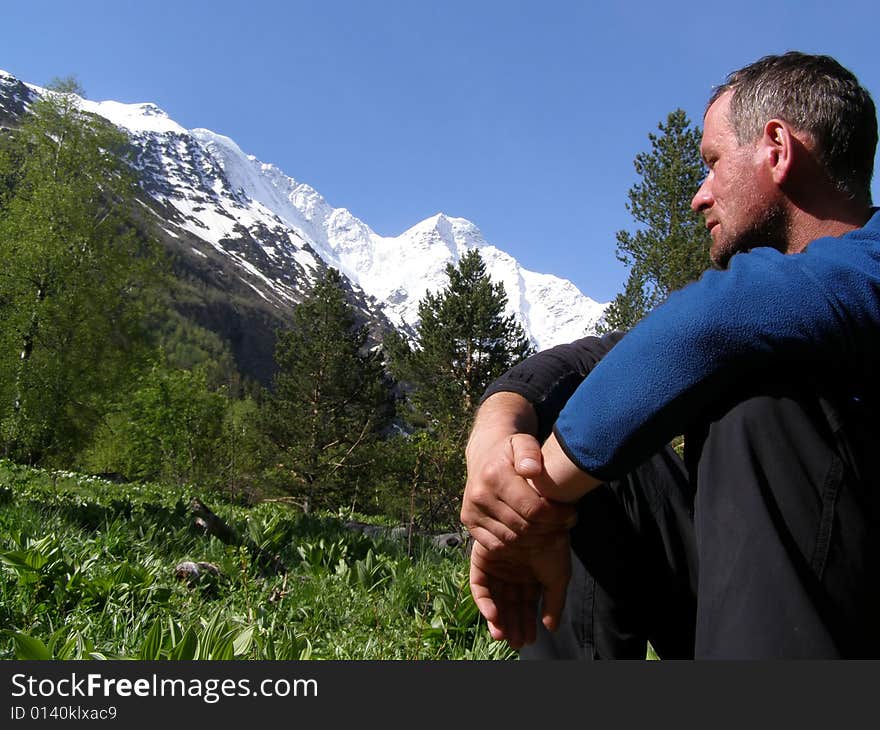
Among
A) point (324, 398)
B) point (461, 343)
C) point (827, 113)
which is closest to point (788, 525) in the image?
point (827, 113)

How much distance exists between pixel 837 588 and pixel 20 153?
2046 centimetres

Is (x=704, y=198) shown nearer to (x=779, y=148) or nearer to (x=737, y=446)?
(x=779, y=148)

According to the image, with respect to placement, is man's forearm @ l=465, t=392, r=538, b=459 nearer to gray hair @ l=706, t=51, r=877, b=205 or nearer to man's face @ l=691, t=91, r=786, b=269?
man's face @ l=691, t=91, r=786, b=269

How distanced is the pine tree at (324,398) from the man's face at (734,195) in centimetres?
2315

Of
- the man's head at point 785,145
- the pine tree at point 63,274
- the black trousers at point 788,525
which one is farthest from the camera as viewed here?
the pine tree at point 63,274

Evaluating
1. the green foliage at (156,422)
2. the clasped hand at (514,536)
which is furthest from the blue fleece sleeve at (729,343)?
the green foliage at (156,422)

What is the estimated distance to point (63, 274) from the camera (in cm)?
1606

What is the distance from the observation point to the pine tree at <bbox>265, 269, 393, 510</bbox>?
82.8ft

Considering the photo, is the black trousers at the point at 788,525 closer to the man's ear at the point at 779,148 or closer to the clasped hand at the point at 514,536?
the clasped hand at the point at 514,536

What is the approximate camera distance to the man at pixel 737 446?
3.21 feet

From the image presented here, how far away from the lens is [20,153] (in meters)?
16.8

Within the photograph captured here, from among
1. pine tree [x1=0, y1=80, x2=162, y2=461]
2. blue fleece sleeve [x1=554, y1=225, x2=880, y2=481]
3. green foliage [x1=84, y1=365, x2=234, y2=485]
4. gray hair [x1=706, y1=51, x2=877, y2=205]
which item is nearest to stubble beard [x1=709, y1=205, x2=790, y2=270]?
gray hair [x1=706, y1=51, x2=877, y2=205]

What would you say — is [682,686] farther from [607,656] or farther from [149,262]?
[149,262]

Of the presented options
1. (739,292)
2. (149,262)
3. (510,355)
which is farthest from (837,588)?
(510,355)
